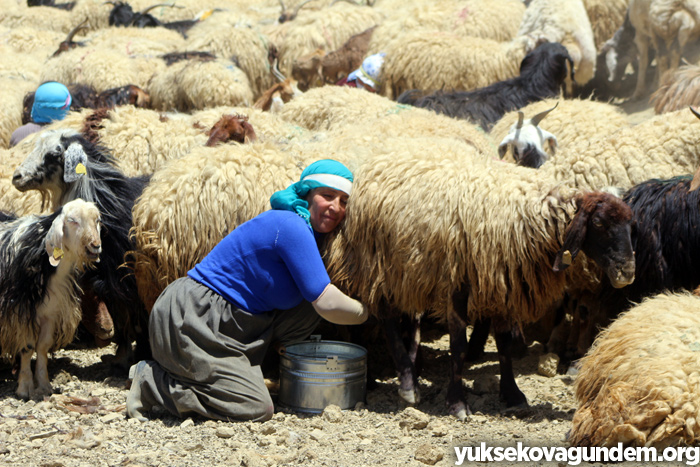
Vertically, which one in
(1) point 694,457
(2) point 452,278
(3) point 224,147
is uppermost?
(3) point 224,147

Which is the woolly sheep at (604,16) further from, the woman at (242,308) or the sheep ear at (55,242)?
the sheep ear at (55,242)

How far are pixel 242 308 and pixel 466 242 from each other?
1.27 m

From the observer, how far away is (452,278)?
4.28 m

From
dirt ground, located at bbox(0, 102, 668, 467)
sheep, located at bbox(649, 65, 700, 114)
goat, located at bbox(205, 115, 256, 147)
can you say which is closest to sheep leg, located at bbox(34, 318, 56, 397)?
dirt ground, located at bbox(0, 102, 668, 467)

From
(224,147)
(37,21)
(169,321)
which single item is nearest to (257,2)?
(37,21)

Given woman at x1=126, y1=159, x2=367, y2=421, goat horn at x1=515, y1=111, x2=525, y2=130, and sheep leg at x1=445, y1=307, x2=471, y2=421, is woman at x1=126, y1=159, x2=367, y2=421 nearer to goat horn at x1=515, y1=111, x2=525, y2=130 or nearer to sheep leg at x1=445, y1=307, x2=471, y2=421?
sheep leg at x1=445, y1=307, x2=471, y2=421

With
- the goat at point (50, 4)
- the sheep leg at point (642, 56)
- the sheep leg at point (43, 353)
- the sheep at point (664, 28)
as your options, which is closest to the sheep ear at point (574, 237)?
the sheep leg at point (43, 353)

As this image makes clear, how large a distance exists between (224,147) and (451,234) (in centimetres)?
185

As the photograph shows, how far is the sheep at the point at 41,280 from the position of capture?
4.65 meters

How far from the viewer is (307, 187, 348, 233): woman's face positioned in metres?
4.56

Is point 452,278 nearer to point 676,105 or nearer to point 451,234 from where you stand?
point 451,234

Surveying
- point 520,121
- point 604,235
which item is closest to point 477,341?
point 604,235

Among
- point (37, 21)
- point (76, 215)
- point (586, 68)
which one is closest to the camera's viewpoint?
point (76, 215)

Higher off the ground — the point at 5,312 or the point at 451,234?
the point at 451,234
